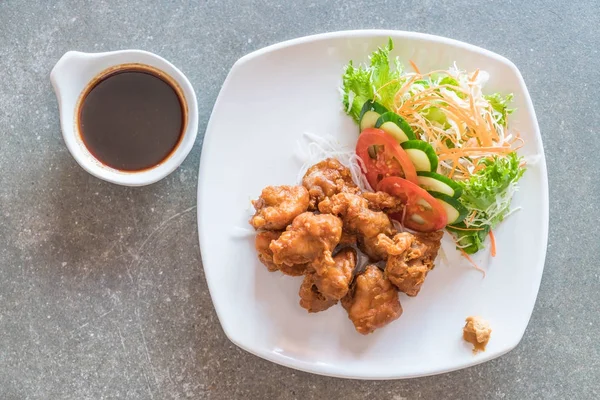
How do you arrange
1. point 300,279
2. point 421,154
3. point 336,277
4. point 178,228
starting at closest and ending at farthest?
point 336,277, point 421,154, point 300,279, point 178,228

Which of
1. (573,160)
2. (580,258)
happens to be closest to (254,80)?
(573,160)

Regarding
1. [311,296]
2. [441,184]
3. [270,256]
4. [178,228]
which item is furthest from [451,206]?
[178,228]

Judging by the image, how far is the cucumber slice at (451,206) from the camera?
2.82m

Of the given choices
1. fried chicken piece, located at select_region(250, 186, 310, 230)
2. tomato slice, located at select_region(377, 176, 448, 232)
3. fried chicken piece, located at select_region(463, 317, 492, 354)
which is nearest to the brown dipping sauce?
fried chicken piece, located at select_region(250, 186, 310, 230)

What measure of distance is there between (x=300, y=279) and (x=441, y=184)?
877 mm

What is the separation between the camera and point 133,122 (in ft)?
9.96

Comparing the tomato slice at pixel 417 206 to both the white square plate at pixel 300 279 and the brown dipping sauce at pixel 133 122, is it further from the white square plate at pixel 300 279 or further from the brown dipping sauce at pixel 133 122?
the brown dipping sauce at pixel 133 122

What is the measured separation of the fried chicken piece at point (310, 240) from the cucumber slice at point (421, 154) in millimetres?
503

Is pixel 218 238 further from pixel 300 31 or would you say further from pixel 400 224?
pixel 300 31

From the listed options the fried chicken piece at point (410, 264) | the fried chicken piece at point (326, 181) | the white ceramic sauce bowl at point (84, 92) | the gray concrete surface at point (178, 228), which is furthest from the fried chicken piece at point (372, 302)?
the white ceramic sauce bowl at point (84, 92)

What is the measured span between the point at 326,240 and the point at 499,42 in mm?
1687

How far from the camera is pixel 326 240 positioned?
2.70m

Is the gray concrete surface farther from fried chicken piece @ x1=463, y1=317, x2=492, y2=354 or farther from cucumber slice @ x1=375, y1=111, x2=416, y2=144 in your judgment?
cucumber slice @ x1=375, y1=111, x2=416, y2=144

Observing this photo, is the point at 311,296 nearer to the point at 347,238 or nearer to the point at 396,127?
the point at 347,238
